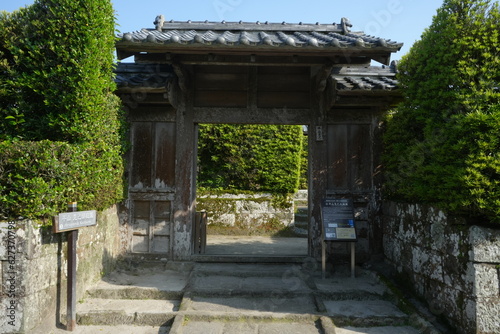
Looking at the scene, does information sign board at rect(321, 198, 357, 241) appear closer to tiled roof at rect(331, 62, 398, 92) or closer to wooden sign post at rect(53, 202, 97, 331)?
tiled roof at rect(331, 62, 398, 92)

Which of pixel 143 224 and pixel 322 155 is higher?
pixel 322 155

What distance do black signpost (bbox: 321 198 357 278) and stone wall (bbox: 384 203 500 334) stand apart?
2.53ft

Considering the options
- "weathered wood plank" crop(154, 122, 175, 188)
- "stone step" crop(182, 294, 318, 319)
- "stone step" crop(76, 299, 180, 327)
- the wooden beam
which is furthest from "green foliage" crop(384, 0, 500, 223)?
"weathered wood plank" crop(154, 122, 175, 188)

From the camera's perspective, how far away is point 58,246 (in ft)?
14.5

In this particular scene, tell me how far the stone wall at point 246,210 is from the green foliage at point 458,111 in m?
6.13

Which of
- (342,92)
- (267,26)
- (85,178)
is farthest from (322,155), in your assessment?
(85,178)

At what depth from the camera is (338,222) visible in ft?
19.3

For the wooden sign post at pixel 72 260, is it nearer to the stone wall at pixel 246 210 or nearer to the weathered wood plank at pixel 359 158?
the weathered wood plank at pixel 359 158

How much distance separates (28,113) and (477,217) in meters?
5.88

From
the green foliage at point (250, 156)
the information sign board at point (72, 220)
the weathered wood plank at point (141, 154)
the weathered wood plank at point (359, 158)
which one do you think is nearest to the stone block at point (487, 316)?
the weathered wood plank at point (359, 158)

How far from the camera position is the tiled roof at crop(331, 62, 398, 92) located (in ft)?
18.8

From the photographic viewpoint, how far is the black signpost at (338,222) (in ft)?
18.9

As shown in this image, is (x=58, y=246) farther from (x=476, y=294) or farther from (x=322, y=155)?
(x=476, y=294)

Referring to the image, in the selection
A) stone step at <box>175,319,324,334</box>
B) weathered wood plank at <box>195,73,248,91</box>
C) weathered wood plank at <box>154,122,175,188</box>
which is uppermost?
weathered wood plank at <box>195,73,248,91</box>
